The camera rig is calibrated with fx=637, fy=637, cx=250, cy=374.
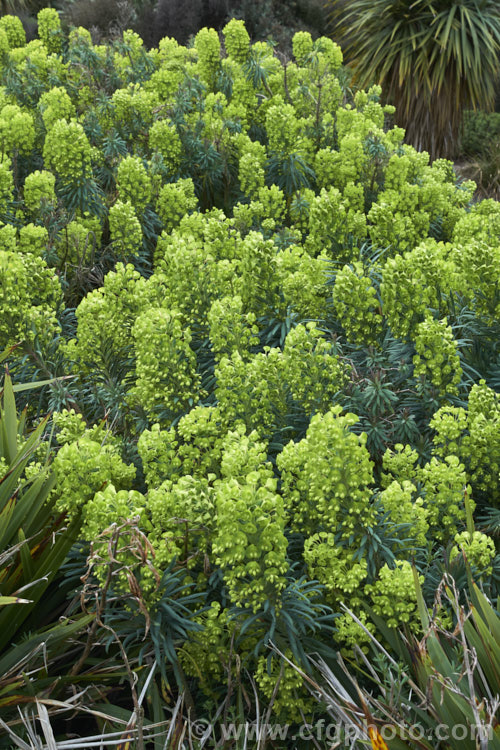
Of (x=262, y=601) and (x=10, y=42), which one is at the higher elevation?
(x=10, y=42)

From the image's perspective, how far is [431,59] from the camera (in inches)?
370

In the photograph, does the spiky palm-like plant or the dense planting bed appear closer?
the dense planting bed

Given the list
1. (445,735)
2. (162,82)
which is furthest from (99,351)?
(162,82)

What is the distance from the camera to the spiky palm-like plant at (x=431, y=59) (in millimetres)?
9492

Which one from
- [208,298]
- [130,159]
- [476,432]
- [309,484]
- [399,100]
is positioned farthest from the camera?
[399,100]

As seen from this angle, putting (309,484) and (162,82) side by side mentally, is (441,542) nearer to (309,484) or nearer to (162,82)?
(309,484)

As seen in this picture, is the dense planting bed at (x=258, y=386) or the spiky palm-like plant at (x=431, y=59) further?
the spiky palm-like plant at (x=431, y=59)

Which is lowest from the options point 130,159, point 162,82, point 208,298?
point 208,298

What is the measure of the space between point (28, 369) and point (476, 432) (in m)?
2.27

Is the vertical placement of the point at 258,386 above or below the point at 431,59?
below

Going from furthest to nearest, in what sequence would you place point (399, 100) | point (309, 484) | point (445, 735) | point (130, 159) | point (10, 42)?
point (399, 100) → point (10, 42) → point (130, 159) → point (309, 484) → point (445, 735)

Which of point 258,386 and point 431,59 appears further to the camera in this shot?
point 431,59

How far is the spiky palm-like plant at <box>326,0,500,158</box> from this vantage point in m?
9.49

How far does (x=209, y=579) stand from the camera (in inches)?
86.0
